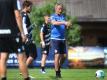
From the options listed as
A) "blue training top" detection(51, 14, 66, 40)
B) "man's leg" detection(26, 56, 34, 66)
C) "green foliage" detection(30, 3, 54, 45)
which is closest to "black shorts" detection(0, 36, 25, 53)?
"man's leg" detection(26, 56, 34, 66)

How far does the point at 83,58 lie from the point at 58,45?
10.4m

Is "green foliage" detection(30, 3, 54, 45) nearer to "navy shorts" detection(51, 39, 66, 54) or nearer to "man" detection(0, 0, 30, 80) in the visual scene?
"navy shorts" detection(51, 39, 66, 54)

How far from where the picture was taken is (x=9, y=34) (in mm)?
9445

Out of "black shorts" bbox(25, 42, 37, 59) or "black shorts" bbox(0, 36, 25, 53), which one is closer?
"black shorts" bbox(0, 36, 25, 53)

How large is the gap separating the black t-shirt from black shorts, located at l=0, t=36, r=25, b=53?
9 cm

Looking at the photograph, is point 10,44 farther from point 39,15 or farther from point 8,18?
point 39,15

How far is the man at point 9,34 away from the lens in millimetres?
9398

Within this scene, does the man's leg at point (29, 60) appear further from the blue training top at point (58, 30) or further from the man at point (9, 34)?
the man at point (9, 34)

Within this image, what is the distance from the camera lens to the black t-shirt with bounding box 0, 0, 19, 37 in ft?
30.8

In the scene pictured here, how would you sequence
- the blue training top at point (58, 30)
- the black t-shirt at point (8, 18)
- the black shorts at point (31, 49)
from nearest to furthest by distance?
the black t-shirt at point (8, 18)
the black shorts at point (31, 49)
the blue training top at point (58, 30)

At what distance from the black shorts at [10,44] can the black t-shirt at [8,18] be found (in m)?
0.09

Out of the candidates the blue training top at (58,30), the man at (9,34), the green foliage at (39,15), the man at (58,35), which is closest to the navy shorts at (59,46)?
the man at (58,35)

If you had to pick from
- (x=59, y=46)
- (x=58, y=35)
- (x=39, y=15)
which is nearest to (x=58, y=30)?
(x=58, y=35)

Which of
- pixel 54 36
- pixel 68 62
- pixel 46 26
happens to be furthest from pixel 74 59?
pixel 54 36
